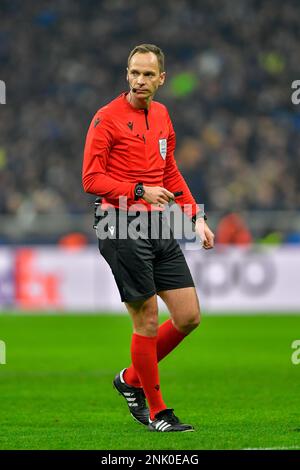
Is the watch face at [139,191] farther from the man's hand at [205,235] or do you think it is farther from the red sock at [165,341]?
the red sock at [165,341]

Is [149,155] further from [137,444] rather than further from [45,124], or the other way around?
[45,124]

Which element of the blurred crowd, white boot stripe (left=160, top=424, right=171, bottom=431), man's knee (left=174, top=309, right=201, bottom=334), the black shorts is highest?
the blurred crowd

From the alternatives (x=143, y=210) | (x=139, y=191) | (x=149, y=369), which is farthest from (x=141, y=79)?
(x=149, y=369)

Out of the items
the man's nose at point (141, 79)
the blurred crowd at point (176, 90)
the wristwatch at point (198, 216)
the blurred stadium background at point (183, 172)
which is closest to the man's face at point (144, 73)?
the man's nose at point (141, 79)

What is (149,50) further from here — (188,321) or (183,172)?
(183,172)

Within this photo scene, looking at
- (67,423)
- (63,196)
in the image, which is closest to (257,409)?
(67,423)

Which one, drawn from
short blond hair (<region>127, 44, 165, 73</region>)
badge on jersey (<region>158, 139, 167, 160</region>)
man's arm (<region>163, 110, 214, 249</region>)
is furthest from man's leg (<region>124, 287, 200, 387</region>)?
short blond hair (<region>127, 44, 165, 73</region>)

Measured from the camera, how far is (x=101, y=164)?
679 cm

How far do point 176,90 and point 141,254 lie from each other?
17.4m

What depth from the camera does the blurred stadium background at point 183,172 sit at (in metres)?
13.3

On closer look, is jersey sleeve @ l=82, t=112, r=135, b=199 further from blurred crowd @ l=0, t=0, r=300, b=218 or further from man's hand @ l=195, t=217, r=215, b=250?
blurred crowd @ l=0, t=0, r=300, b=218

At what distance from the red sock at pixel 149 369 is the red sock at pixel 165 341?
0.90ft

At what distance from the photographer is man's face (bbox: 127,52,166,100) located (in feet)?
22.3

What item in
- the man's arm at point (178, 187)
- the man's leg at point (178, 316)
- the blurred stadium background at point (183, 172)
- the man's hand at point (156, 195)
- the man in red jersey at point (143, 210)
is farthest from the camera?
the blurred stadium background at point (183, 172)
